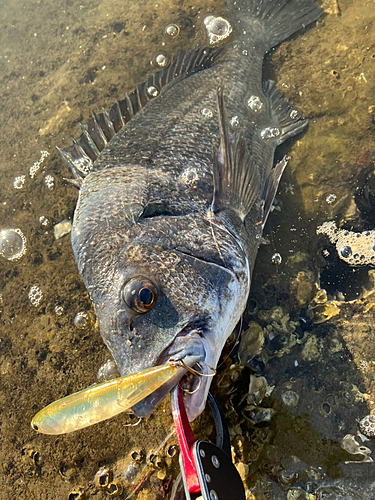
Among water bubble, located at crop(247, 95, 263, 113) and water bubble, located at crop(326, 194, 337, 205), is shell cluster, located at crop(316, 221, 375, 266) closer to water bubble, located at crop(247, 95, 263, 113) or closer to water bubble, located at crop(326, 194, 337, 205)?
water bubble, located at crop(326, 194, 337, 205)

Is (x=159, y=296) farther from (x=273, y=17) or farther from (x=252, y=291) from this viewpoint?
(x=273, y=17)

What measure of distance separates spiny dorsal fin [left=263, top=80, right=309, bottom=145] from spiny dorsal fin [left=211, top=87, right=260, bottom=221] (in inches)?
31.4

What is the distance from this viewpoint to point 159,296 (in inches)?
74.3

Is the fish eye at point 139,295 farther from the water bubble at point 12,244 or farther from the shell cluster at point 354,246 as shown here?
the water bubble at point 12,244

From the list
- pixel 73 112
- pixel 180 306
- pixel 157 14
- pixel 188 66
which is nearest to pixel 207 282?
pixel 180 306

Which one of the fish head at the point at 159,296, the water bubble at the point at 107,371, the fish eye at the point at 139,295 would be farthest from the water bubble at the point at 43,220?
the fish eye at the point at 139,295

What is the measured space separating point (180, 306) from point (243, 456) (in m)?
1.17

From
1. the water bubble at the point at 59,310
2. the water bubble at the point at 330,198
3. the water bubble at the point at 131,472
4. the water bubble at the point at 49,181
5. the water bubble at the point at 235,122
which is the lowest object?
the water bubble at the point at 131,472

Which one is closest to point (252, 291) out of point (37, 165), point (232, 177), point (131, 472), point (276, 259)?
point (276, 259)

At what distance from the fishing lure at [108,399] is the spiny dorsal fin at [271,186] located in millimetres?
1669

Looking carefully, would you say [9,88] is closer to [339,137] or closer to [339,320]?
[339,137]

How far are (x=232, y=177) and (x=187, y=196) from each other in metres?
0.42

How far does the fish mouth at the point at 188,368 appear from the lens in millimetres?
1674

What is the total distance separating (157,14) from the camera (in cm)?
426
